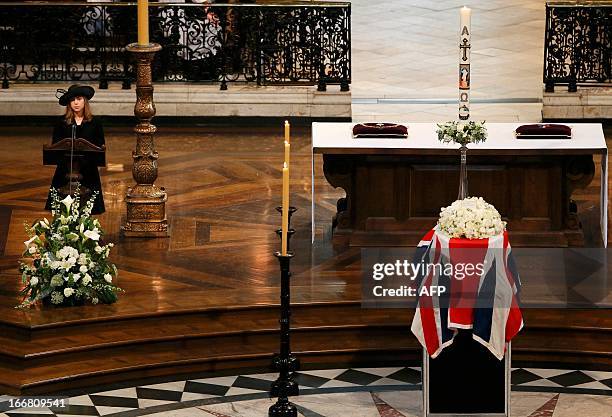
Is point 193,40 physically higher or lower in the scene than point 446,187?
higher

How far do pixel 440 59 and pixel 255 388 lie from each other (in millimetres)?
10571

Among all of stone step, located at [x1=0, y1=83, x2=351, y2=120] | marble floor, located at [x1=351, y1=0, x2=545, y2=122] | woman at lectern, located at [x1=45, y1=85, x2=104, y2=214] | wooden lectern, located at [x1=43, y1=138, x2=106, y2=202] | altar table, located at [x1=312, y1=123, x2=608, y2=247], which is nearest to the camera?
altar table, located at [x1=312, y1=123, x2=608, y2=247]

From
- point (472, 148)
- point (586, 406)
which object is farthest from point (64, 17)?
point (586, 406)

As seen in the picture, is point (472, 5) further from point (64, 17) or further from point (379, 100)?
point (64, 17)

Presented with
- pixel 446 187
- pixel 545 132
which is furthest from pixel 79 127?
pixel 545 132

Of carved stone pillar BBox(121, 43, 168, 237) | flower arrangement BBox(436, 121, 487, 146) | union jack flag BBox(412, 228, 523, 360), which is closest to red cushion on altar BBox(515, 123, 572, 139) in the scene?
flower arrangement BBox(436, 121, 487, 146)

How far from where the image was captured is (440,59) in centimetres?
2045

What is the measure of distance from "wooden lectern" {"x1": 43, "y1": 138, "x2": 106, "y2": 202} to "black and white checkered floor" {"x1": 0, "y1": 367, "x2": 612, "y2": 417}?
102 inches

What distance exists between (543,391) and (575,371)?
47cm

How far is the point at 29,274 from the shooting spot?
11.0 m

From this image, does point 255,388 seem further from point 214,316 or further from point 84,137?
point 84,137

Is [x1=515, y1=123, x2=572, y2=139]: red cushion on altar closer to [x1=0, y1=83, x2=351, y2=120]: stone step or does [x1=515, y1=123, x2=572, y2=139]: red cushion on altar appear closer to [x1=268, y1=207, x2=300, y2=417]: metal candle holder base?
[x1=268, y1=207, x2=300, y2=417]: metal candle holder base

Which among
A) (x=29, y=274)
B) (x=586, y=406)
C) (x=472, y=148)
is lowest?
(x=586, y=406)

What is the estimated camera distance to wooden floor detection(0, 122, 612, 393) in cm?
1064
